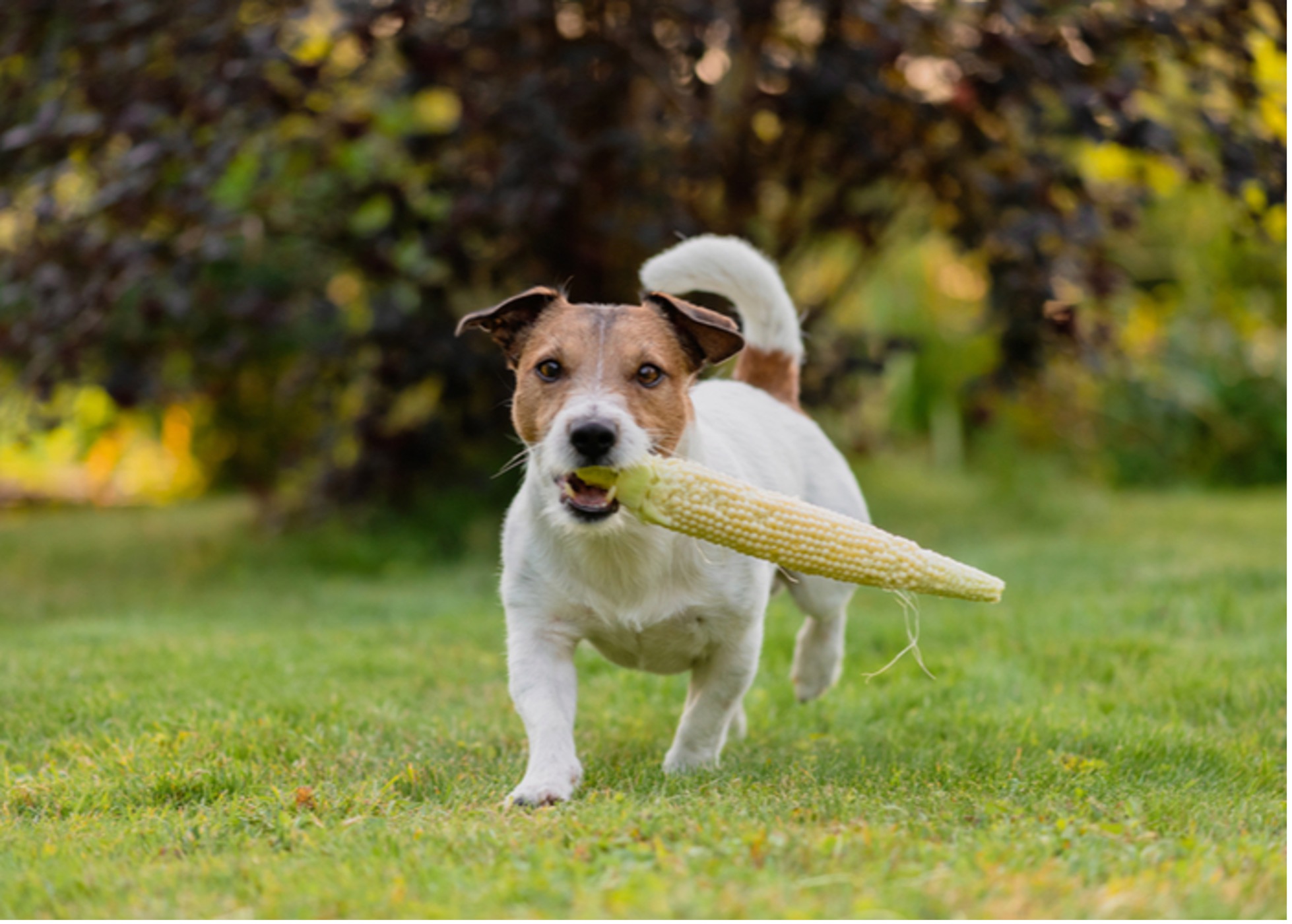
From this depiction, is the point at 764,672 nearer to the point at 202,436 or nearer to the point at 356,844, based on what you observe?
the point at 356,844

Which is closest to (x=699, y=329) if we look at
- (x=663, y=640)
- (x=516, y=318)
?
(x=516, y=318)

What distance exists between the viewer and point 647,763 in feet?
14.9

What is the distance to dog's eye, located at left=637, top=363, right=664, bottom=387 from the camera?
4.13m

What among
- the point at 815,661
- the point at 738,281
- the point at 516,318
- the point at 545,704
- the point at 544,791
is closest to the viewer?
the point at 544,791

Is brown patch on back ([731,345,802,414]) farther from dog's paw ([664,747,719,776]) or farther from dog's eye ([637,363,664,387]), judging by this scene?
dog's paw ([664,747,719,776])

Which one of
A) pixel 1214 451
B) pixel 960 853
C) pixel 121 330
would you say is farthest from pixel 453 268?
pixel 1214 451

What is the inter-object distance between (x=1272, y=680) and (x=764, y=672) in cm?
205

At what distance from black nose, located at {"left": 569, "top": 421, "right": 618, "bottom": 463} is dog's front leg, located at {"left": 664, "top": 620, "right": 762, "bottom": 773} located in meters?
0.86

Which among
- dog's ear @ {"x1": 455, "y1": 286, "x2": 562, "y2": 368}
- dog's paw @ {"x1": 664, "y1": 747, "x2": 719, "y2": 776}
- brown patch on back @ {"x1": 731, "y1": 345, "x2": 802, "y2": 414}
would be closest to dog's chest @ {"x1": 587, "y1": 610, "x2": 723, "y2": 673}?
dog's paw @ {"x1": 664, "y1": 747, "x2": 719, "y2": 776}

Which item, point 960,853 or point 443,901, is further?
point 960,853

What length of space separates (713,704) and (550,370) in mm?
1135

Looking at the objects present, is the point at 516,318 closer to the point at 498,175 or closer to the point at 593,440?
the point at 593,440

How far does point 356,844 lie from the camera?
3.29 meters

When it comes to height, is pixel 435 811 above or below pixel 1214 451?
below
